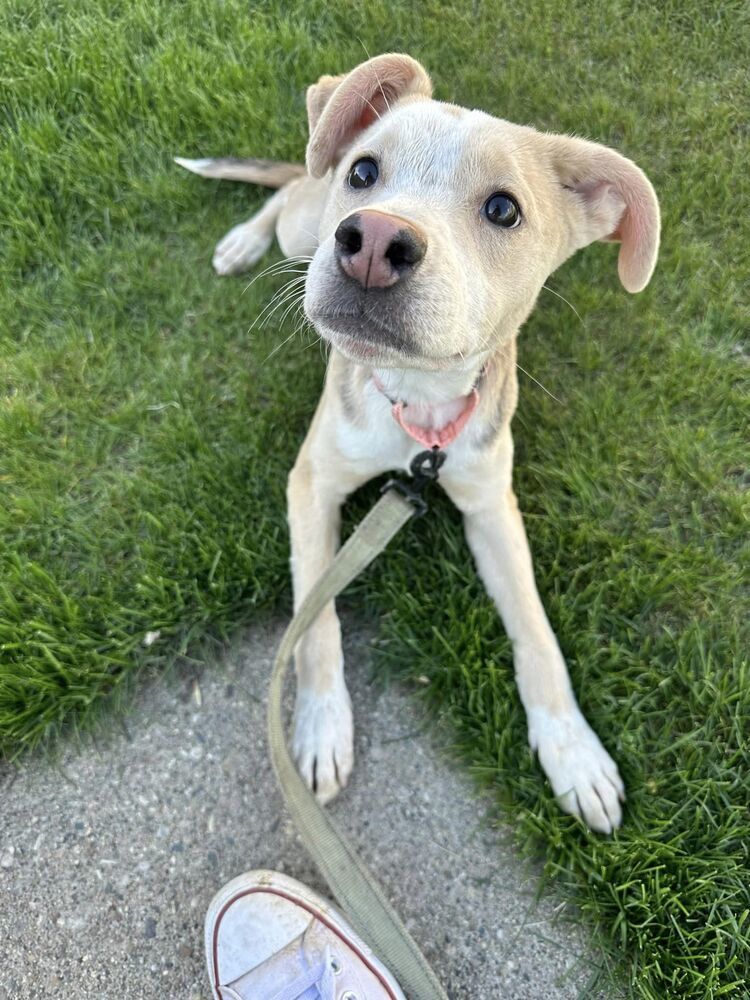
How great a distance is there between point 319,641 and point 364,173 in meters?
1.84

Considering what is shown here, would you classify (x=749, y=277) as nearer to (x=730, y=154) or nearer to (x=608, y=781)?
(x=730, y=154)

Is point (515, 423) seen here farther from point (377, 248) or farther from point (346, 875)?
point (346, 875)

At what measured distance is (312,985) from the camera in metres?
2.63

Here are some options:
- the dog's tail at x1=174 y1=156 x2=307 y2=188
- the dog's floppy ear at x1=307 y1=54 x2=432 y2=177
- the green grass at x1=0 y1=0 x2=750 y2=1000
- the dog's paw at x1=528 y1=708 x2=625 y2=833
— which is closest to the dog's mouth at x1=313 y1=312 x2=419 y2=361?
the dog's floppy ear at x1=307 y1=54 x2=432 y2=177

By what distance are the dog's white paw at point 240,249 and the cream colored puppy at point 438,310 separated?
1.64 feet

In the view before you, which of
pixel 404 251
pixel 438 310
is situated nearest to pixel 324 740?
pixel 438 310

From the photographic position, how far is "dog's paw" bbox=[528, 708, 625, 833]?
Answer: 2.89 metres

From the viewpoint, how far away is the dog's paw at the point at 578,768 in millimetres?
2891

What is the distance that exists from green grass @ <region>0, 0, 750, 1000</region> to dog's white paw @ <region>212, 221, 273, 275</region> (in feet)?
0.35

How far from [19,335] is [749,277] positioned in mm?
4210

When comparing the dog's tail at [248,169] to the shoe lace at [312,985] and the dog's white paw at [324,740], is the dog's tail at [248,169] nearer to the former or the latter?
the dog's white paw at [324,740]

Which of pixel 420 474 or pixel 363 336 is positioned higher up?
pixel 363 336

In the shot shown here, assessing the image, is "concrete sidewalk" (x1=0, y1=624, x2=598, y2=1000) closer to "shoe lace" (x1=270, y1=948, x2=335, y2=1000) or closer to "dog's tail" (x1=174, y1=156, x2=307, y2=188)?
"shoe lace" (x1=270, y1=948, x2=335, y2=1000)

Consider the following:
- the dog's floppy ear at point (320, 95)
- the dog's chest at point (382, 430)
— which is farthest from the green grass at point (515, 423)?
the dog's floppy ear at point (320, 95)
